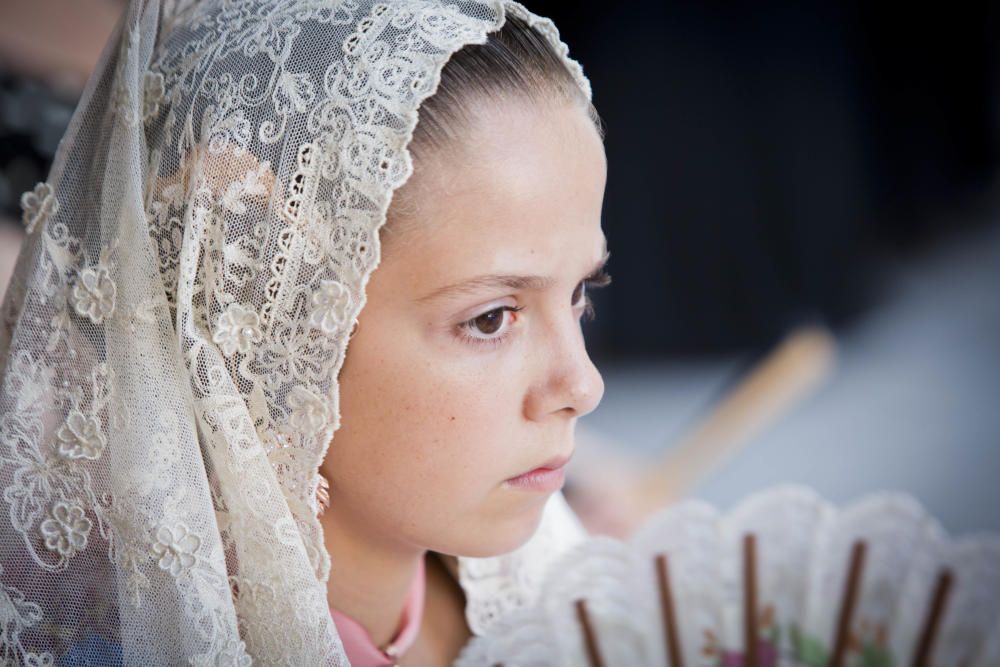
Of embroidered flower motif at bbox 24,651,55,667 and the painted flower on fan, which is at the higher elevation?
the painted flower on fan

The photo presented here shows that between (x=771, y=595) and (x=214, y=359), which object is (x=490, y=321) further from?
(x=771, y=595)

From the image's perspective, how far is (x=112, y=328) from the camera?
1.03m

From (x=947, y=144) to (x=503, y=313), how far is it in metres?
3.96

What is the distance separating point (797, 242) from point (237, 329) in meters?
3.99

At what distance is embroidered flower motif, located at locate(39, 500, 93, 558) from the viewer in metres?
1.00

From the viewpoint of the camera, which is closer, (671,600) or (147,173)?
(147,173)

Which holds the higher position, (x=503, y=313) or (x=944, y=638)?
(x=503, y=313)

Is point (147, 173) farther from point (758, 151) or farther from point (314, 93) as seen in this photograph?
point (758, 151)

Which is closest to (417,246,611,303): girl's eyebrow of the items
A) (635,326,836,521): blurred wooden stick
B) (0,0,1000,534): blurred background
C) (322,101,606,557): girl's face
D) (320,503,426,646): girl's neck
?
(322,101,606,557): girl's face

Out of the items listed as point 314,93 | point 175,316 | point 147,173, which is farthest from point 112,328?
point 314,93

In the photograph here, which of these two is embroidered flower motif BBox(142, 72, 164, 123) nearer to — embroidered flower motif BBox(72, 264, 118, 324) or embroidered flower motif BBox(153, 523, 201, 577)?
embroidered flower motif BBox(72, 264, 118, 324)

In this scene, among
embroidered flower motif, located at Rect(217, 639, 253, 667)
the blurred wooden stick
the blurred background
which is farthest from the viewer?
the blurred background

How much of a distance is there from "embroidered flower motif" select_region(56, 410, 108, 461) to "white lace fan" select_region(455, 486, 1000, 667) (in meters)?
0.58

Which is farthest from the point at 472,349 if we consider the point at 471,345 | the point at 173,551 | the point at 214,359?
the point at 173,551
